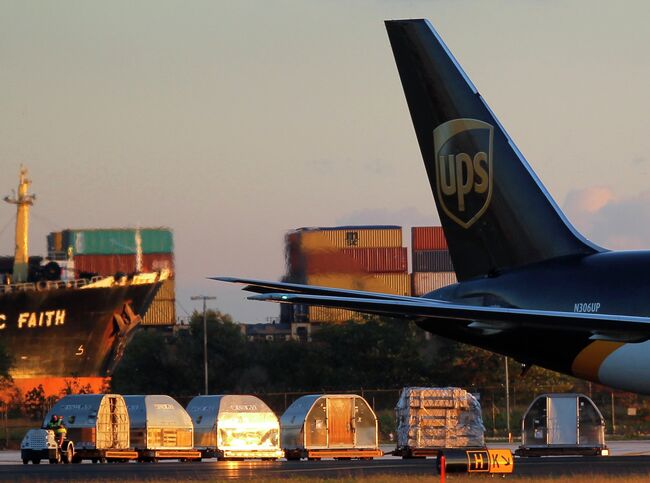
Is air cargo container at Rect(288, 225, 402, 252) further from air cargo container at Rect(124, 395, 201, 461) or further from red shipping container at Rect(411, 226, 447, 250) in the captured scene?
air cargo container at Rect(124, 395, 201, 461)

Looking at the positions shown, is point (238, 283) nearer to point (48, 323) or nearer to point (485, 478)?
point (485, 478)

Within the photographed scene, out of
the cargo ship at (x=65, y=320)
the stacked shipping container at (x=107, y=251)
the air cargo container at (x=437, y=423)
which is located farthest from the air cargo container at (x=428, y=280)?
the air cargo container at (x=437, y=423)

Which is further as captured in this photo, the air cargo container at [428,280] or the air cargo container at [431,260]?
the air cargo container at [431,260]

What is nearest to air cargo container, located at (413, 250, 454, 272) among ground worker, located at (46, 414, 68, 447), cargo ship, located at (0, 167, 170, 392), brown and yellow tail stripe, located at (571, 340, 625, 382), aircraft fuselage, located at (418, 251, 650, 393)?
cargo ship, located at (0, 167, 170, 392)

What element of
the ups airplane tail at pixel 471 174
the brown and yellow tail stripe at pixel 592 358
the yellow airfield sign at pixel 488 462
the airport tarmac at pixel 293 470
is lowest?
the airport tarmac at pixel 293 470

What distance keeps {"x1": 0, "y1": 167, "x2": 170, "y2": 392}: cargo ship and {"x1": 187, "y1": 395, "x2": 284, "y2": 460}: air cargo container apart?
6370 centimetres

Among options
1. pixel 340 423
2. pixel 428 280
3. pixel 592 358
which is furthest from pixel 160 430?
pixel 428 280

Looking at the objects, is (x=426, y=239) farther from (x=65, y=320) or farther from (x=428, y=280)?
(x=65, y=320)

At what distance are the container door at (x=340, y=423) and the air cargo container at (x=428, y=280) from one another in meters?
105

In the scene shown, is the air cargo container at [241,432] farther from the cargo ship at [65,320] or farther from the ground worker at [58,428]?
the cargo ship at [65,320]

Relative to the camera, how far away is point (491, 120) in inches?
1273

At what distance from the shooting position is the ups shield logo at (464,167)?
105 ft

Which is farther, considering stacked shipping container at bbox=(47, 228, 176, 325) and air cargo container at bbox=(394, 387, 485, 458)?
stacked shipping container at bbox=(47, 228, 176, 325)

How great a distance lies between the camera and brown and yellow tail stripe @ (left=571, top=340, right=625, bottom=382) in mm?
29281
